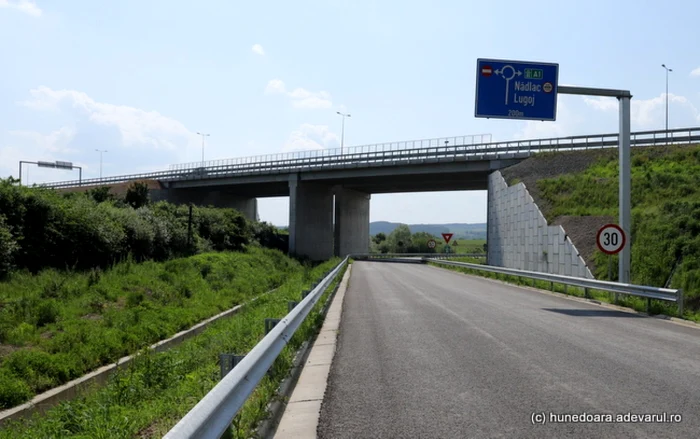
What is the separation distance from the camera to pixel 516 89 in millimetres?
20031

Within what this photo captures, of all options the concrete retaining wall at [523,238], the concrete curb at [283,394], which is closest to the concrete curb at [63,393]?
the concrete curb at [283,394]

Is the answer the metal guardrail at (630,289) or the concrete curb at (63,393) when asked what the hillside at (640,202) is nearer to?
the metal guardrail at (630,289)

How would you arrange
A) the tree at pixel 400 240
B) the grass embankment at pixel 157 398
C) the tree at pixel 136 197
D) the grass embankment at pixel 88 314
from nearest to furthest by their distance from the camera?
1. the grass embankment at pixel 157 398
2. the grass embankment at pixel 88 314
3. the tree at pixel 136 197
4. the tree at pixel 400 240

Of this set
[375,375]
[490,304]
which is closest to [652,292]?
[490,304]

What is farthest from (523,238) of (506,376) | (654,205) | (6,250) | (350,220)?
(350,220)

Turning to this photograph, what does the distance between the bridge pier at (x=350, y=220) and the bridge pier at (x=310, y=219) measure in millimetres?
939

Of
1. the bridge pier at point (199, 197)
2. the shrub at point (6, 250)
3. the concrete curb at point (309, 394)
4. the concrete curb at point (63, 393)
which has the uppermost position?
the bridge pier at point (199, 197)

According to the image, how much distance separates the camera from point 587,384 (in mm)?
6625

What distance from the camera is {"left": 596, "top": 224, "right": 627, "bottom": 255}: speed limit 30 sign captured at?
1711 centimetres

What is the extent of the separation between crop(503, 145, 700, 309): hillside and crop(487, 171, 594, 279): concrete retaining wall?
0.55 m

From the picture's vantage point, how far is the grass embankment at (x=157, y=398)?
18.3ft

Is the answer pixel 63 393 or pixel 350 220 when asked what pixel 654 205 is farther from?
pixel 350 220

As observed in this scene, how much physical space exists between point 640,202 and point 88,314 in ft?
77.3

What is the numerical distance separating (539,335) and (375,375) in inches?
172
